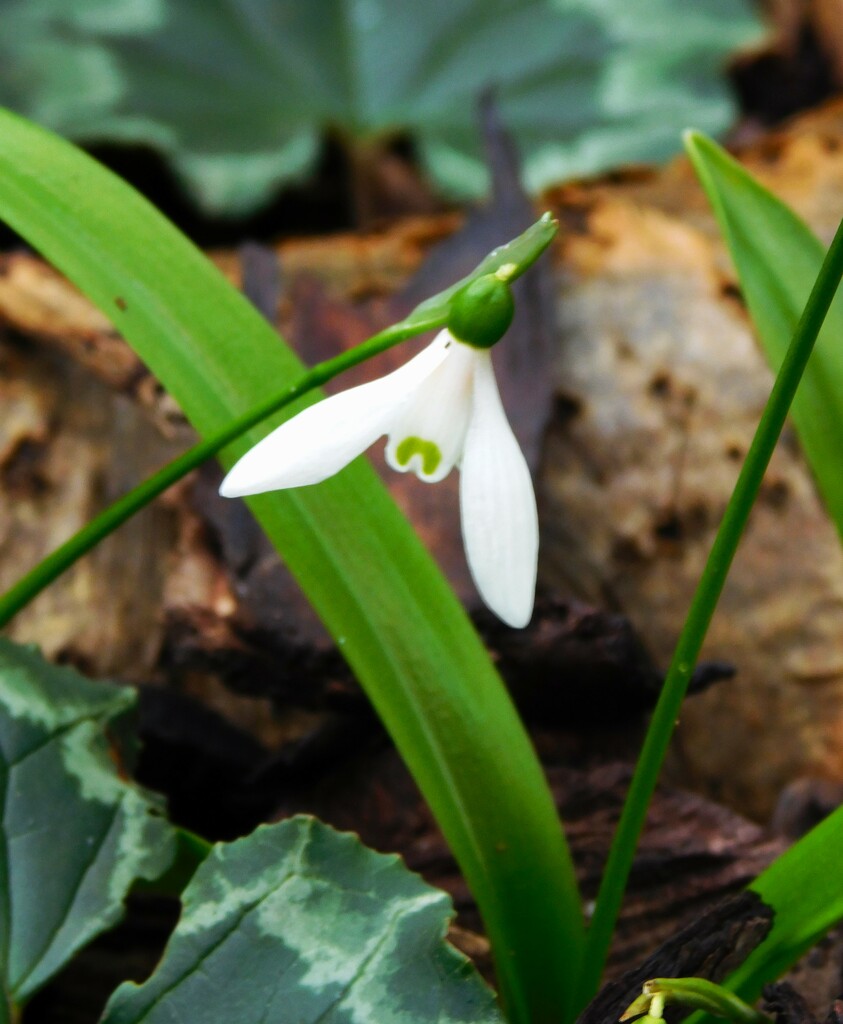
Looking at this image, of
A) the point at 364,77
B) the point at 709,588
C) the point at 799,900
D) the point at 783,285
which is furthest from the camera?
the point at 364,77

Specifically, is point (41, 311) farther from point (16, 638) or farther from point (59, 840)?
point (59, 840)

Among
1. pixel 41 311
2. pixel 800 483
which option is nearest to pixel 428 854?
pixel 800 483

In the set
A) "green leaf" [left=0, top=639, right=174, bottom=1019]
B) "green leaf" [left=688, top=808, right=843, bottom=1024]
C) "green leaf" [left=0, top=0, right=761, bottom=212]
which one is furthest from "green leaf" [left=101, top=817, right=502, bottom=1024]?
"green leaf" [left=0, top=0, right=761, bottom=212]

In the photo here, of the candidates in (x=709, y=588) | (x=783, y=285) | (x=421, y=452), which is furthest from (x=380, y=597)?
(x=783, y=285)

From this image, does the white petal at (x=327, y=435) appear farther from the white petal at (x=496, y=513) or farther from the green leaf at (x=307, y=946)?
the green leaf at (x=307, y=946)

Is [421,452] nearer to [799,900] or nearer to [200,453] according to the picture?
[200,453]

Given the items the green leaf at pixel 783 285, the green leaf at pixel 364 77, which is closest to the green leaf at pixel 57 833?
the green leaf at pixel 783 285

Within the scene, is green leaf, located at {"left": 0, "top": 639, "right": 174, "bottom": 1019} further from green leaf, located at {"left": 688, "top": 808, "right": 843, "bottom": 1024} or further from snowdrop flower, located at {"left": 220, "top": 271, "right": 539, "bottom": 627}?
green leaf, located at {"left": 688, "top": 808, "right": 843, "bottom": 1024}
